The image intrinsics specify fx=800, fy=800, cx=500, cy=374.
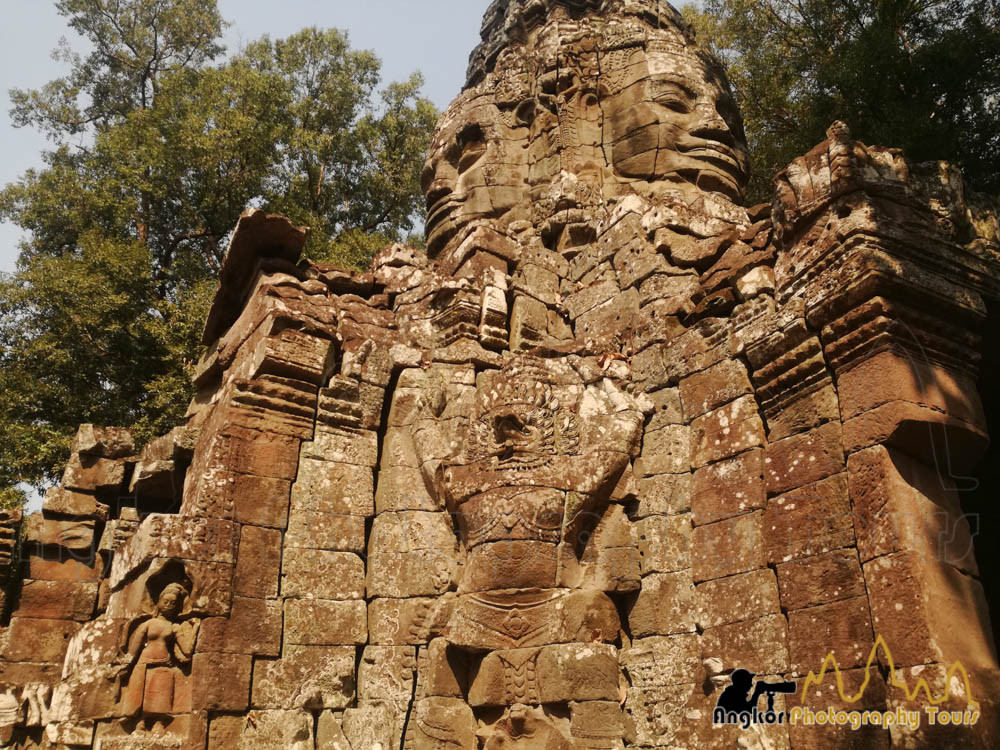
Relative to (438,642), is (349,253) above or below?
above

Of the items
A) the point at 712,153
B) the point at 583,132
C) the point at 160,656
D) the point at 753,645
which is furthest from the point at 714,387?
the point at 583,132

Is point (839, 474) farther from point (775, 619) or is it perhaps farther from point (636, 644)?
point (636, 644)

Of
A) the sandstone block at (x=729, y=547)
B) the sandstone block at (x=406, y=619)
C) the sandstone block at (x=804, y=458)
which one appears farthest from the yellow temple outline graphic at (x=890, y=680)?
the sandstone block at (x=406, y=619)

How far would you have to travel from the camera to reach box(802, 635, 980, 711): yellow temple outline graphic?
12.5 ft

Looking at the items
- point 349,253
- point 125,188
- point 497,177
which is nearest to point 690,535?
point 497,177

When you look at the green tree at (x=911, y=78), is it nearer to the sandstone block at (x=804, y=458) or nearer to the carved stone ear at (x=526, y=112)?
the carved stone ear at (x=526, y=112)

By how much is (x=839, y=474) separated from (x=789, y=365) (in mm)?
843

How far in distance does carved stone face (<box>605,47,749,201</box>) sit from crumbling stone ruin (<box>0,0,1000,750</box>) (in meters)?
1.16

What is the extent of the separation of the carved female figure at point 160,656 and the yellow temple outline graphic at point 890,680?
13.5 feet

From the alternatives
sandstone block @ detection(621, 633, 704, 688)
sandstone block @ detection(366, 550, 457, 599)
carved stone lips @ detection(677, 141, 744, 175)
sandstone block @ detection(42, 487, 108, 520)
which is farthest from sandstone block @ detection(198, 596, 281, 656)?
carved stone lips @ detection(677, 141, 744, 175)

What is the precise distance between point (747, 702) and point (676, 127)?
7.02 meters

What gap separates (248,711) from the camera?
5.62 metres

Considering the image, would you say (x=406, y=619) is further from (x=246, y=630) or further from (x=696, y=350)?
(x=696, y=350)

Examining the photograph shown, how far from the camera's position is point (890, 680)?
401 cm
